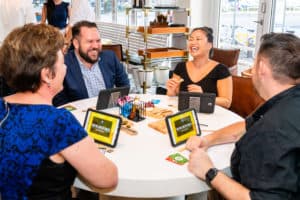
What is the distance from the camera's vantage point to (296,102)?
1.21 m

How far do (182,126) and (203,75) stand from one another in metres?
0.98

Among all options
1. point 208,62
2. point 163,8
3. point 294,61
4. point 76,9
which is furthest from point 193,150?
point 76,9

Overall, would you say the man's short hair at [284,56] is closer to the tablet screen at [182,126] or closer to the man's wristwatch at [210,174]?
the man's wristwatch at [210,174]

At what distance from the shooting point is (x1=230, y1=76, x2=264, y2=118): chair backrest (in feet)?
8.73

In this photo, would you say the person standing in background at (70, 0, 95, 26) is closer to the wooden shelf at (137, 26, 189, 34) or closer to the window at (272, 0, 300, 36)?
the wooden shelf at (137, 26, 189, 34)

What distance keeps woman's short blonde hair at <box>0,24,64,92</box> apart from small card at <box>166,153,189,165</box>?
24.9 inches

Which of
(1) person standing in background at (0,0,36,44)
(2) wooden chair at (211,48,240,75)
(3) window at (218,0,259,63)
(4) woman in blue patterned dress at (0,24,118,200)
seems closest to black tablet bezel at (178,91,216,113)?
(4) woman in blue patterned dress at (0,24,118,200)

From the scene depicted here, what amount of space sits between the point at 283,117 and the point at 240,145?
187 mm

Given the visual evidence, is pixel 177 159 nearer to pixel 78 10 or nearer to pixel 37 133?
pixel 37 133

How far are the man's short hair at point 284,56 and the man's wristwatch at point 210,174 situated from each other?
1.39 feet

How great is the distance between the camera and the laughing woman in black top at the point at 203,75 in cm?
252

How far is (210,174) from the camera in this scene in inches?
53.5

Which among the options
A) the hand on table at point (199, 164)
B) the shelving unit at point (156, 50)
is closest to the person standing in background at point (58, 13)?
the shelving unit at point (156, 50)

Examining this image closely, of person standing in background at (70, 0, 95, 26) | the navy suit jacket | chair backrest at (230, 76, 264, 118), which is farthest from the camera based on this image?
person standing in background at (70, 0, 95, 26)
